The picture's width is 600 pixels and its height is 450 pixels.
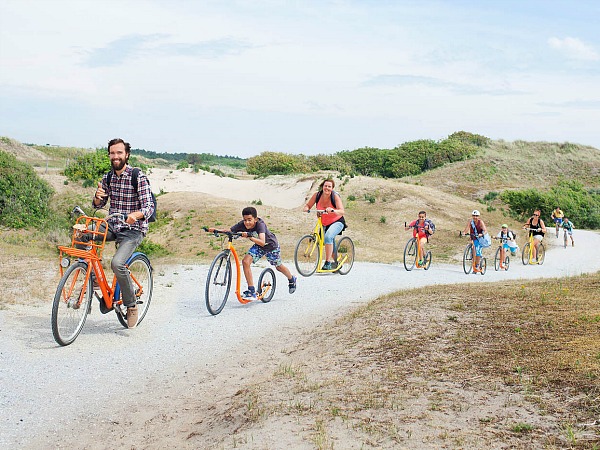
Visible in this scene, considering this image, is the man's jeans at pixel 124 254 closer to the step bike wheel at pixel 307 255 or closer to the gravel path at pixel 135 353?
the gravel path at pixel 135 353

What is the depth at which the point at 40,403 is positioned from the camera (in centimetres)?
643

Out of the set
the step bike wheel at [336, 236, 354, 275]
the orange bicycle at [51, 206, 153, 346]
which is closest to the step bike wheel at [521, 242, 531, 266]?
the step bike wheel at [336, 236, 354, 275]

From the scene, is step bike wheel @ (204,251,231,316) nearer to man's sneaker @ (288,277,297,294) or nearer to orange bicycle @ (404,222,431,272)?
man's sneaker @ (288,277,297,294)

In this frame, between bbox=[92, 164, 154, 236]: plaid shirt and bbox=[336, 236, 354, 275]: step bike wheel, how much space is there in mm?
7267

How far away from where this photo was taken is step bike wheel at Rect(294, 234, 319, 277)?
47.6ft

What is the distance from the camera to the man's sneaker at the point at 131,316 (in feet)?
30.0

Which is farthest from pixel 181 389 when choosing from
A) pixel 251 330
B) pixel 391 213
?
pixel 391 213

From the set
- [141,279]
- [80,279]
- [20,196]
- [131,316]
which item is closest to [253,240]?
[141,279]

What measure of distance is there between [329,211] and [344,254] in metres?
1.88

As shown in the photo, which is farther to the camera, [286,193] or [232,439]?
[286,193]

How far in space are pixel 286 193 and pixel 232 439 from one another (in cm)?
4271

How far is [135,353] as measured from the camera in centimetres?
827

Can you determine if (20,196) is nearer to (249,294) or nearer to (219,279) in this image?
(249,294)

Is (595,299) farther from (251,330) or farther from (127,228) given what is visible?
(127,228)
